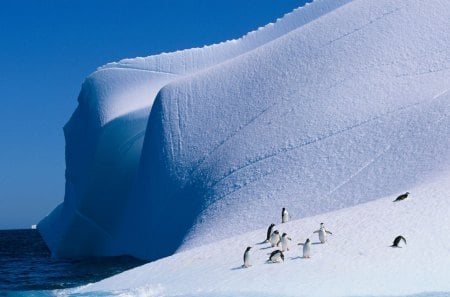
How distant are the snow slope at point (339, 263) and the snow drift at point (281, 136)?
319 cm

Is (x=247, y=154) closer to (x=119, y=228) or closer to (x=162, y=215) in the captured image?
(x=162, y=215)

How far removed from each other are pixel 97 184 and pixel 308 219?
55.4 ft

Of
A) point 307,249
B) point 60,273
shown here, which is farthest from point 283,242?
point 60,273

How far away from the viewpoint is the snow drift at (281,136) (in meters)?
25.5

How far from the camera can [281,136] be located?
28.2 m

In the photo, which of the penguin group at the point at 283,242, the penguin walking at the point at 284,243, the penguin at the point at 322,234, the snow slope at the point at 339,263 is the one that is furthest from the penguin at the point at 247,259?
the penguin at the point at 322,234

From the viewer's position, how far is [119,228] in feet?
115

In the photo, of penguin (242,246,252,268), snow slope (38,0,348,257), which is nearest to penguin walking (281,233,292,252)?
penguin (242,246,252,268)

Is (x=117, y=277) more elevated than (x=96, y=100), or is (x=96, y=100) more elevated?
(x=96, y=100)

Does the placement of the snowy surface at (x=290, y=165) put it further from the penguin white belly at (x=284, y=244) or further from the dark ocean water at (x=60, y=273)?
the dark ocean water at (x=60, y=273)

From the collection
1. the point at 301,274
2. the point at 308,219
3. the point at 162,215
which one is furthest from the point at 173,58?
the point at 301,274

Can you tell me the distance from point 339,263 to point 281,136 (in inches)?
439

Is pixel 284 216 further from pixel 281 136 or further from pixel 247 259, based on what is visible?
pixel 281 136

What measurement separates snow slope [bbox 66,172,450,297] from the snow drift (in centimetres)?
319
